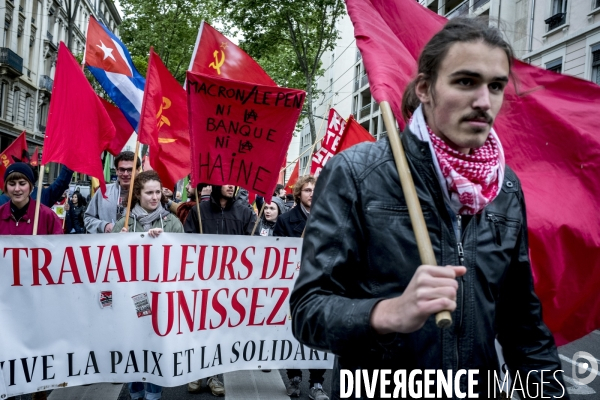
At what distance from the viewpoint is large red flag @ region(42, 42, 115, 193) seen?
17.3 ft

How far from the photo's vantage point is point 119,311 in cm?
438

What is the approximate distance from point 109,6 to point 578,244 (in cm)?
6854

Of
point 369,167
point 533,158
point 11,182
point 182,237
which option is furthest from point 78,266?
point 369,167

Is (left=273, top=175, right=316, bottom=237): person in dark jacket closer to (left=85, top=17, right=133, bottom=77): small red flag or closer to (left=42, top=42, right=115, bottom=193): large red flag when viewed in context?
(left=42, top=42, right=115, bottom=193): large red flag

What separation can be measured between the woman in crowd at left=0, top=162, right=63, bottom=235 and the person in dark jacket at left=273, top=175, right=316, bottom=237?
212 cm

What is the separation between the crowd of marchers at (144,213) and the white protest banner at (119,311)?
31 centimetres

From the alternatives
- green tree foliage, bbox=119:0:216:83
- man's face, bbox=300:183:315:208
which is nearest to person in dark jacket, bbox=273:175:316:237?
man's face, bbox=300:183:315:208

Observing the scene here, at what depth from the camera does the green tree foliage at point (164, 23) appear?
32594 mm

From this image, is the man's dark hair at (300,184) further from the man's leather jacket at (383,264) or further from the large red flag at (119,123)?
the man's leather jacket at (383,264)

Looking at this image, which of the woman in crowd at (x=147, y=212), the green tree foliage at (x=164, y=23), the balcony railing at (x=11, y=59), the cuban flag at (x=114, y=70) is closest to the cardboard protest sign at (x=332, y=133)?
the cuban flag at (x=114, y=70)

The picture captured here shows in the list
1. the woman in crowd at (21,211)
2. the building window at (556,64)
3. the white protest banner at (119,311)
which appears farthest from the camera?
the building window at (556,64)

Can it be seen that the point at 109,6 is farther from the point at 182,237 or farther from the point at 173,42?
the point at 182,237

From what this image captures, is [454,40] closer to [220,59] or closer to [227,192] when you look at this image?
[227,192]

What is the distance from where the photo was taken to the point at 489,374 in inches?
61.1
